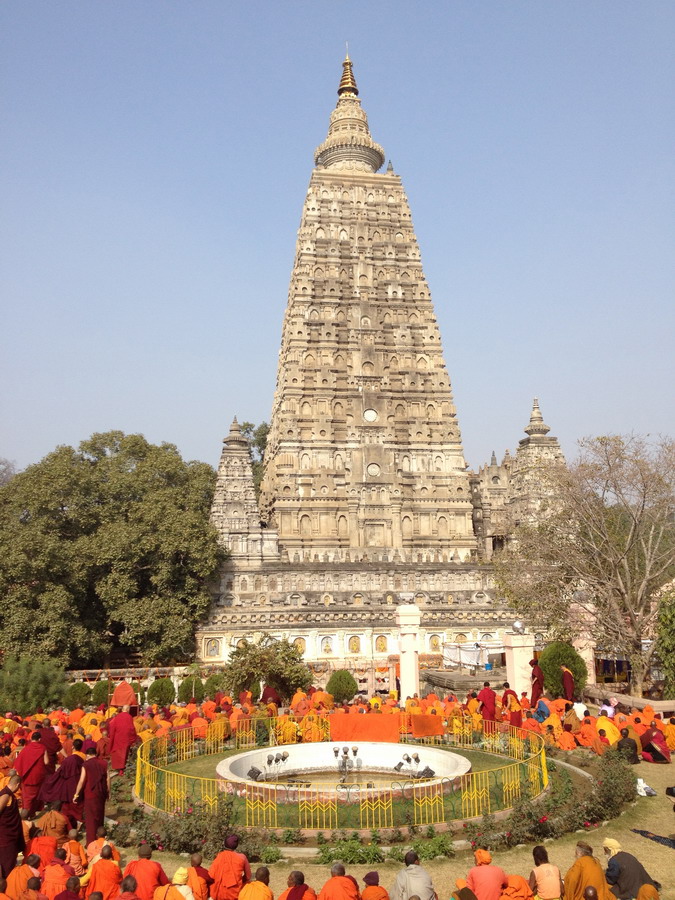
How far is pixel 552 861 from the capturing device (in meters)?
13.0

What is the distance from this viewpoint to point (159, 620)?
1513 inches

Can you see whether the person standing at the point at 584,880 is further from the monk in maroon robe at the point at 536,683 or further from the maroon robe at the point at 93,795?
the monk in maroon robe at the point at 536,683

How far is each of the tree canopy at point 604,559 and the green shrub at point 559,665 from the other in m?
1.99

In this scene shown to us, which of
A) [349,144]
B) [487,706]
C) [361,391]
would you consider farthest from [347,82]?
[487,706]

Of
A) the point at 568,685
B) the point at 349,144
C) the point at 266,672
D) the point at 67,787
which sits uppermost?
the point at 349,144

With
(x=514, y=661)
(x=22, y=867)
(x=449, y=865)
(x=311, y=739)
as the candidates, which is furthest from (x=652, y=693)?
(x=22, y=867)

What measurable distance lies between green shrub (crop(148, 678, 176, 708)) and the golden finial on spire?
56377mm

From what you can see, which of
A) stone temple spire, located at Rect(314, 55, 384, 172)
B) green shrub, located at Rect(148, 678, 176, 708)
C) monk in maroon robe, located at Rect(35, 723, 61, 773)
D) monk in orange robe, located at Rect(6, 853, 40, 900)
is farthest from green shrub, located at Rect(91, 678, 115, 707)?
stone temple spire, located at Rect(314, 55, 384, 172)

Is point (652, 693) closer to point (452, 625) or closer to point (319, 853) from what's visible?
point (452, 625)

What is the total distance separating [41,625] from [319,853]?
25.2 meters

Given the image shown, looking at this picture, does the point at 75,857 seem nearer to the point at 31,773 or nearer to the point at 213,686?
the point at 31,773

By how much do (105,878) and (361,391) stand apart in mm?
47389

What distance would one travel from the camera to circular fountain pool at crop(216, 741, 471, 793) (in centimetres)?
1822

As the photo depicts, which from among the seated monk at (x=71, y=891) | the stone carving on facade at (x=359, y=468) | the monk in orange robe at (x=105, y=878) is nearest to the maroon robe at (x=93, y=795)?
the monk in orange robe at (x=105, y=878)
